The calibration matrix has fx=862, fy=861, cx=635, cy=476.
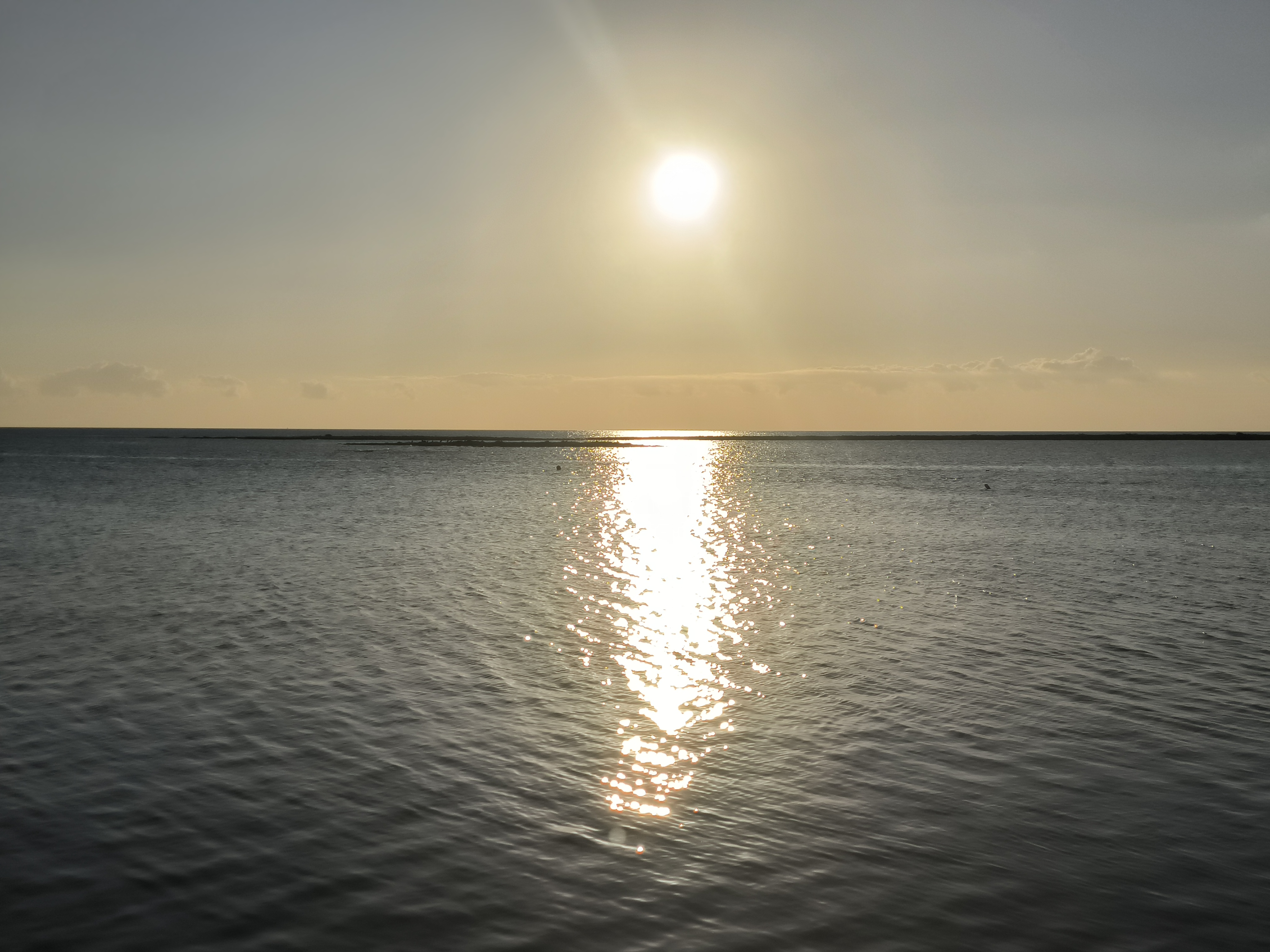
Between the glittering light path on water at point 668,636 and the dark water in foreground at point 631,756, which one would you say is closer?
the dark water in foreground at point 631,756

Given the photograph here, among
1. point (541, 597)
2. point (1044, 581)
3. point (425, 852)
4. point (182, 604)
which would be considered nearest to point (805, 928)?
point (425, 852)

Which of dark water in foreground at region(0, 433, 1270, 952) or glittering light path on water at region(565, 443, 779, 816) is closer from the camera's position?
dark water in foreground at region(0, 433, 1270, 952)

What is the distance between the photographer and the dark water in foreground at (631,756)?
12.0 meters

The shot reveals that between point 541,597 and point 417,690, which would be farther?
point 541,597

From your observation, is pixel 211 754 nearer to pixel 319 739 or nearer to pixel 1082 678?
pixel 319 739

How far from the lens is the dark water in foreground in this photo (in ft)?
39.3

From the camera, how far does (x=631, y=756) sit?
18.0 metres

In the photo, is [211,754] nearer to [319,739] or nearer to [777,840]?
[319,739]

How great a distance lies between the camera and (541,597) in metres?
36.5

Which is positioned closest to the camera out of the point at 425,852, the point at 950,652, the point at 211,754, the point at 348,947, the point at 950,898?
the point at 348,947

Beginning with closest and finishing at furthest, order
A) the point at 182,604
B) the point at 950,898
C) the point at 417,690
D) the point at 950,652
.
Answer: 1. the point at 950,898
2. the point at 417,690
3. the point at 950,652
4. the point at 182,604

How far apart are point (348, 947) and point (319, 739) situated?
8.45 meters

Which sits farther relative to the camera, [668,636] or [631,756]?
[668,636]

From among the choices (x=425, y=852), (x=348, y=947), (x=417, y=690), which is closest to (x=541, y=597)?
(x=417, y=690)
